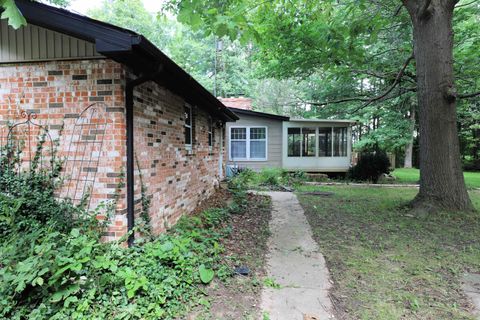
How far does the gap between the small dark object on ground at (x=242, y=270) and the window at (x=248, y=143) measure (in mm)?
10386

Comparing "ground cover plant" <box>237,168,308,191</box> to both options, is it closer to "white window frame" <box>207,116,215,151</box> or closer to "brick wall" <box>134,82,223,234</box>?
"white window frame" <box>207,116,215,151</box>

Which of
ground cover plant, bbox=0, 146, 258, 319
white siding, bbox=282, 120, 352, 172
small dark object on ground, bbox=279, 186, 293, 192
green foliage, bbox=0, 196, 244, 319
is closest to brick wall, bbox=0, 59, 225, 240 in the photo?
ground cover plant, bbox=0, 146, 258, 319

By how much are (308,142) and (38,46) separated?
39.2 feet

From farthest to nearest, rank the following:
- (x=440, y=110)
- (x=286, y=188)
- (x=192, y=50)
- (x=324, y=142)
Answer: (x=192, y=50), (x=324, y=142), (x=286, y=188), (x=440, y=110)

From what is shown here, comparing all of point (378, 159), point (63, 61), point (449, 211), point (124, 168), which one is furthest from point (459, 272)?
point (378, 159)

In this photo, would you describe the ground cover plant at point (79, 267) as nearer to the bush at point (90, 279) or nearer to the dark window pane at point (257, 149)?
the bush at point (90, 279)

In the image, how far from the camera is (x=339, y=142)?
13766 mm

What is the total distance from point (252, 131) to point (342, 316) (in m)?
11.5

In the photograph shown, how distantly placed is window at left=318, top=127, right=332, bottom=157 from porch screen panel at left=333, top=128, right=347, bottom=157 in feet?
0.77

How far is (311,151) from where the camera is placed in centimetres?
1374

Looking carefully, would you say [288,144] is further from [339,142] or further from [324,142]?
[339,142]

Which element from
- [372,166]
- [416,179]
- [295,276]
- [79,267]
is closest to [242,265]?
[295,276]

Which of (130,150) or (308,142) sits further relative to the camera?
(308,142)

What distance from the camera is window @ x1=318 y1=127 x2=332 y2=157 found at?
13.7 metres
